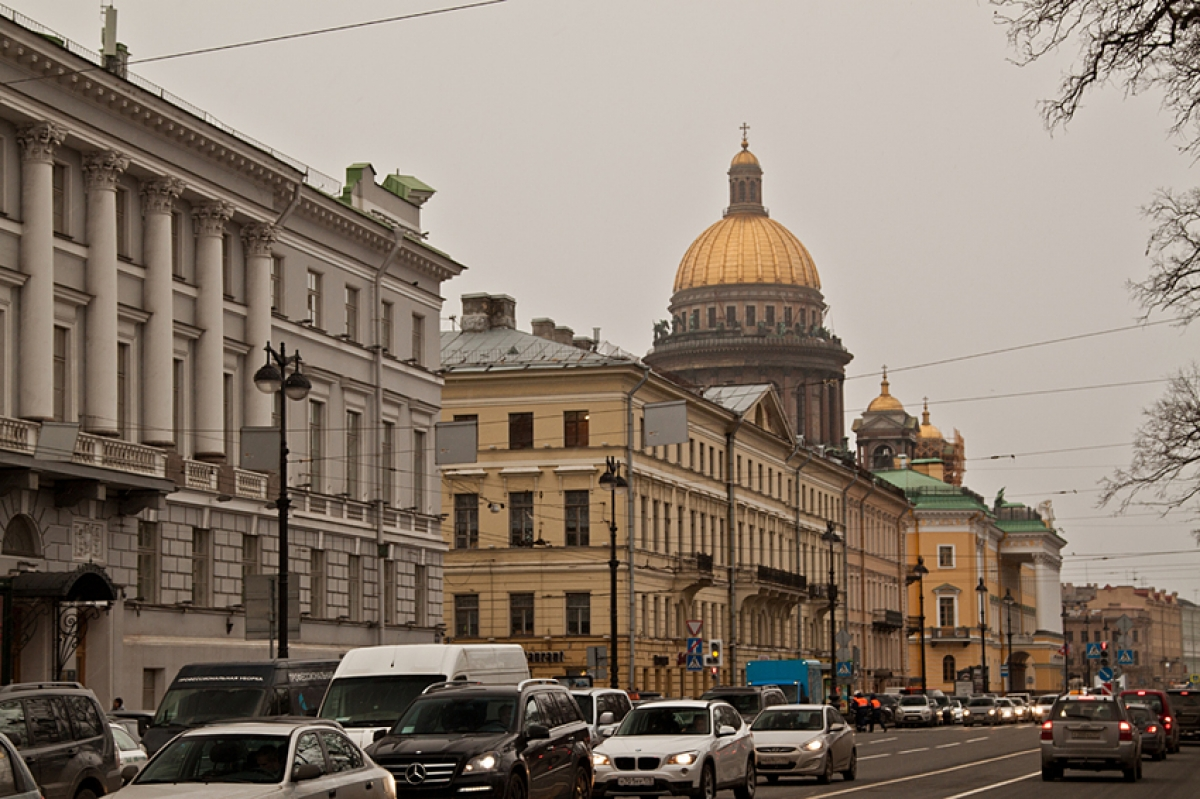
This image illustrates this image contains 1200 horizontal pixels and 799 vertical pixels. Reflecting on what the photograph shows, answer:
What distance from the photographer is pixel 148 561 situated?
138 feet

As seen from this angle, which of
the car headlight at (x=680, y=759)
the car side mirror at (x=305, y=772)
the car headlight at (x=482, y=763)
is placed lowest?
the car headlight at (x=680, y=759)

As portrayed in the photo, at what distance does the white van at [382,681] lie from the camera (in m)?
26.4

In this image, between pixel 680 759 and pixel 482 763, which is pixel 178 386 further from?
pixel 482 763

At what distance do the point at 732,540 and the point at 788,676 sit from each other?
22361 millimetres

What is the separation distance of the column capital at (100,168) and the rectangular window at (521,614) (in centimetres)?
3621

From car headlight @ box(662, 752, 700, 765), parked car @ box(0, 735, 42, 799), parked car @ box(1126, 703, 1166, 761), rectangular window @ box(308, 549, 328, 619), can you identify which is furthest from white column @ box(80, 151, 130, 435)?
parked car @ box(0, 735, 42, 799)

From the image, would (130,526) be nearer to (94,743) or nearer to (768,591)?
(94,743)

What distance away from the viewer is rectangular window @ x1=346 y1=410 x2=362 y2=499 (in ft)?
171

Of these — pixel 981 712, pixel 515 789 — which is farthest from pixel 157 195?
pixel 981 712

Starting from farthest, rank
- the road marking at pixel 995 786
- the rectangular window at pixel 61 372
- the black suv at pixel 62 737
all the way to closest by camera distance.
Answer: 1. the rectangular window at pixel 61 372
2. the road marking at pixel 995 786
3. the black suv at pixel 62 737

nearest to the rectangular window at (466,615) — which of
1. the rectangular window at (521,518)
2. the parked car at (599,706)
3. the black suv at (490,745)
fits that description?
the rectangular window at (521,518)

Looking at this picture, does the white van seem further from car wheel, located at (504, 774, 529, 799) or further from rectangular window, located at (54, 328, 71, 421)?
rectangular window, located at (54, 328, 71, 421)

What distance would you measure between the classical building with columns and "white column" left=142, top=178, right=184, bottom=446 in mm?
47

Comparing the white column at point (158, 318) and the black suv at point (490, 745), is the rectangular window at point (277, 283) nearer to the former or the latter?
the white column at point (158, 318)
